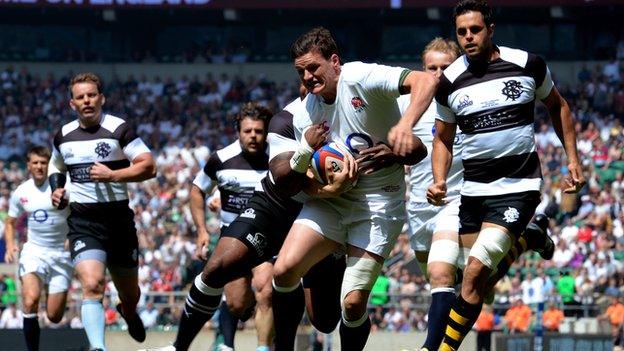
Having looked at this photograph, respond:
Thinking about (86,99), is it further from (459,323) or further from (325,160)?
(459,323)

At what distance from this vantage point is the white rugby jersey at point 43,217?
44.7ft

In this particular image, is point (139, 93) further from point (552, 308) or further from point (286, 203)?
point (286, 203)

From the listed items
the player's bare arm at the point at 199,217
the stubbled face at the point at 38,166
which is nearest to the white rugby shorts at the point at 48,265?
the stubbled face at the point at 38,166

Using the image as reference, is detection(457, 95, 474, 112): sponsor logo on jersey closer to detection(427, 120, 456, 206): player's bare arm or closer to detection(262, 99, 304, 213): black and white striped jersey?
detection(427, 120, 456, 206): player's bare arm

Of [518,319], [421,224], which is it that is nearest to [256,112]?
[421,224]

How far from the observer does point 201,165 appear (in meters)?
29.4

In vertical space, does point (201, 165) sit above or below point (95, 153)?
below

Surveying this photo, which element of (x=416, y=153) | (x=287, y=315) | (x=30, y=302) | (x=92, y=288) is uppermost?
(x=416, y=153)

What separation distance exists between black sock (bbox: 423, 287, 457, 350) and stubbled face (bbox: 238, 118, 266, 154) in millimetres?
2812

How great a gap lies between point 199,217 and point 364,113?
395cm

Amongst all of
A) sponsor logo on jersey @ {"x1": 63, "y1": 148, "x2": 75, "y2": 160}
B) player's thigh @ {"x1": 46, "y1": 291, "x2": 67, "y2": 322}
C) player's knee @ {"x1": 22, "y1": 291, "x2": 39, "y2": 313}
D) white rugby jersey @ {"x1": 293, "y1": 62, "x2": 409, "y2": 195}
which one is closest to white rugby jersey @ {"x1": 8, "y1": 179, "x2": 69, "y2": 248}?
player's thigh @ {"x1": 46, "y1": 291, "x2": 67, "y2": 322}

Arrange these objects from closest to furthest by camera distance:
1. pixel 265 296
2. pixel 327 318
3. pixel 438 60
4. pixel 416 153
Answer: pixel 416 153 < pixel 327 318 < pixel 438 60 < pixel 265 296

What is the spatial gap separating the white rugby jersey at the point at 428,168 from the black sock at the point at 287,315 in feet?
5.19

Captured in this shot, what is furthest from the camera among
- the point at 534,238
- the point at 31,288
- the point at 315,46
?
the point at 31,288
